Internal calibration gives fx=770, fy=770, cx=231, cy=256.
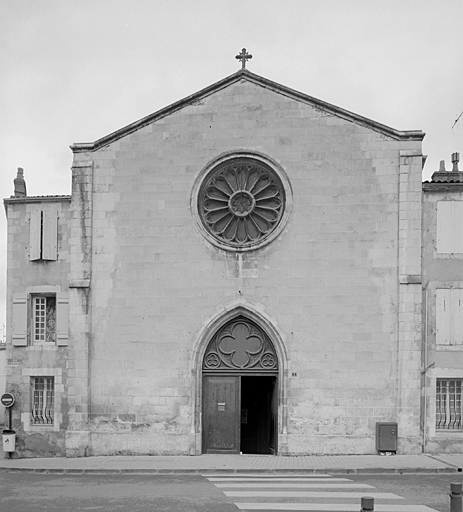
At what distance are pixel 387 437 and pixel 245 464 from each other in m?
3.76

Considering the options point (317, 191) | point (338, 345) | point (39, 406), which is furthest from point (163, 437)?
point (317, 191)

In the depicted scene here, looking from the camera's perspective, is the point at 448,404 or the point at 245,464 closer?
the point at 245,464

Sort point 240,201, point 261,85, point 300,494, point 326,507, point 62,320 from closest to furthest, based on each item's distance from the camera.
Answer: point 326,507 < point 300,494 < point 261,85 < point 240,201 < point 62,320

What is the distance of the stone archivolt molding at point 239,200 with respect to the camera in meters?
20.3

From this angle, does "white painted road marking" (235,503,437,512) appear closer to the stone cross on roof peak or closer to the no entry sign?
the no entry sign

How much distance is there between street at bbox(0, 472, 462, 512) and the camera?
12.8m

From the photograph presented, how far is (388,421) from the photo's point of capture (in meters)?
19.3

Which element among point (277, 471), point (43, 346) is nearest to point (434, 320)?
point (277, 471)

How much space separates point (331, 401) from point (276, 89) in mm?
8241

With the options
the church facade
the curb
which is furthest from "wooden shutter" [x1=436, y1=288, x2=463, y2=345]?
the curb

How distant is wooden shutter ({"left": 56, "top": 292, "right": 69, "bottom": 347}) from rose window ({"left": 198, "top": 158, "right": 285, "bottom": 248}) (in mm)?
4333

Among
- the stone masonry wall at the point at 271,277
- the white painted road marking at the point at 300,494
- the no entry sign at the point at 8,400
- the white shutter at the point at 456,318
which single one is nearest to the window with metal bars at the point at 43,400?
the no entry sign at the point at 8,400

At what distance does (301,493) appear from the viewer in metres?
13.9

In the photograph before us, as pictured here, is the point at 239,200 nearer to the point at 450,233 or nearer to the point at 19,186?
the point at 450,233
